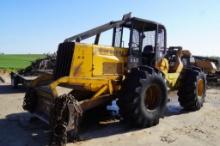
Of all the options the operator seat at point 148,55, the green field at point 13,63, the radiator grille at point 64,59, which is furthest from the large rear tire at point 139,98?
the green field at point 13,63

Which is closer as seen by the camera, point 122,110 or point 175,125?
point 122,110

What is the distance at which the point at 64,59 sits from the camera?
7.89 meters

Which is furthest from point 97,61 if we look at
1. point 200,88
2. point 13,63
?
point 13,63

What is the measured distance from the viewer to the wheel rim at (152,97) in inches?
343

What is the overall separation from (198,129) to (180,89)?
9.33ft

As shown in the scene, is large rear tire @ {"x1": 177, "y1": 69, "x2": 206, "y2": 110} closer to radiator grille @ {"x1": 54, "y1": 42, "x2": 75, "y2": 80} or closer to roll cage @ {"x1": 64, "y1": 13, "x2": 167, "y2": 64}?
roll cage @ {"x1": 64, "y1": 13, "x2": 167, "y2": 64}

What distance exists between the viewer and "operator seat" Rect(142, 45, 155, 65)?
953 cm

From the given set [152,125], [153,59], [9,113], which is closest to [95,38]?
[153,59]

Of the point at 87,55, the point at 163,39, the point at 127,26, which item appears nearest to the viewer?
the point at 87,55

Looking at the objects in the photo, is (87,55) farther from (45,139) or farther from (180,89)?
(180,89)

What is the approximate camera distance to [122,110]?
317 inches

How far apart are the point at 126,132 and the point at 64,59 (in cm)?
229

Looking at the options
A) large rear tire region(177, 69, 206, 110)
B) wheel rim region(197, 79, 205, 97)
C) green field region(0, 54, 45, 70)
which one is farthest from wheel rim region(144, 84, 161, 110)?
green field region(0, 54, 45, 70)

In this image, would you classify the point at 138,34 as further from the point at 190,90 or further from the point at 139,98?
the point at 190,90
